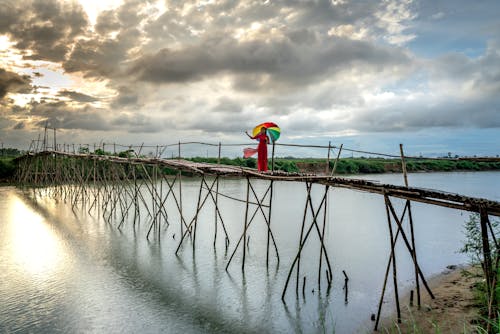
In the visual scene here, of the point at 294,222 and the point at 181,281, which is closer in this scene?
the point at 181,281

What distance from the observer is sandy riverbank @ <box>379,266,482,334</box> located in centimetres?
589

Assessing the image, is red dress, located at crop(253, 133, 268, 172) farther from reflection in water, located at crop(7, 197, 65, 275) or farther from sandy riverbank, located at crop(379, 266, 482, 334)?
reflection in water, located at crop(7, 197, 65, 275)

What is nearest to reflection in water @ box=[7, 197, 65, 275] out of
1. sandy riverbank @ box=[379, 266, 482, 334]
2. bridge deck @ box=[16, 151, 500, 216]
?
bridge deck @ box=[16, 151, 500, 216]

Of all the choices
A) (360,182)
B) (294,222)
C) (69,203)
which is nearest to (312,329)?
(360,182)

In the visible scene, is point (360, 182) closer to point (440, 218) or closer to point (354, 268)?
point (354, 268)

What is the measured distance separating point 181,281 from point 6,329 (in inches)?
138

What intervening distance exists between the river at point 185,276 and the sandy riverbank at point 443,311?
1.55ft

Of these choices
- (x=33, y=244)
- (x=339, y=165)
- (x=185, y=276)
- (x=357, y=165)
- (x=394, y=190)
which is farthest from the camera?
(x=357, y=165)

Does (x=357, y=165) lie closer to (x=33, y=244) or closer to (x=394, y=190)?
(x=33, y=244)

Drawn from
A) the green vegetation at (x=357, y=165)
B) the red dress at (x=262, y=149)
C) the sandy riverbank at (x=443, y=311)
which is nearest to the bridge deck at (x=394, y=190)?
the red dress at (x=262, y=149)

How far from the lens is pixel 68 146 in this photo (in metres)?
25.8

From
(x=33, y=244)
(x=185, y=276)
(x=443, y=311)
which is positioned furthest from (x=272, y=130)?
(x=33, y=244)

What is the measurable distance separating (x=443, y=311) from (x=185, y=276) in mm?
5705

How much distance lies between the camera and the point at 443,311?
6488 mm
